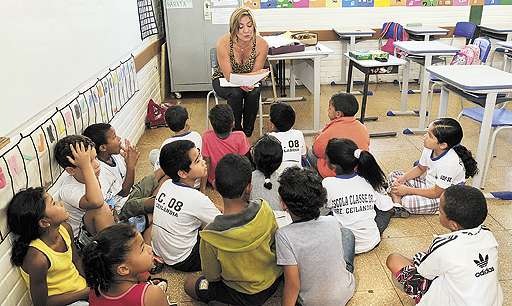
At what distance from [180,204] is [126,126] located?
187 cm

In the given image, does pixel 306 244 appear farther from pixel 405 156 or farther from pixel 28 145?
pixel 405 156

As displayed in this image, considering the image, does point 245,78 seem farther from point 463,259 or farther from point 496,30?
point 496,30

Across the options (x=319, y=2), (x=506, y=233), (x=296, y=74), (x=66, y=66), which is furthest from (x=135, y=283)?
(x=319, y=2)

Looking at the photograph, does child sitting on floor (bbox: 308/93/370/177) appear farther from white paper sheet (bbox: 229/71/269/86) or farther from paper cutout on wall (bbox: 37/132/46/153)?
paper cutout on wall (bbox: 37/132/46/153)

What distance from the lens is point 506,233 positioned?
8.23 ft

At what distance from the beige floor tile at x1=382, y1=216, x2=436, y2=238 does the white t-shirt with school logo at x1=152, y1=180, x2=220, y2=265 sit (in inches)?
45.0

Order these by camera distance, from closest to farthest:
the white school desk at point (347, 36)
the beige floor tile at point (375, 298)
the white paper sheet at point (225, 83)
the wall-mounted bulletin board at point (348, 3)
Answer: the beige floor tile at point (375, 298) < the white paper sheet at point (225, 83) < the white school desk at point (347, 36) < the wall-mounted bulletin board at point (348, 3)

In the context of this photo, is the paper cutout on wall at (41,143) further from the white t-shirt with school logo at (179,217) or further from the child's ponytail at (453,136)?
the child's ponytail at (453,136)

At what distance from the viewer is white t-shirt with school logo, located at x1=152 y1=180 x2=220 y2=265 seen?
2002mm

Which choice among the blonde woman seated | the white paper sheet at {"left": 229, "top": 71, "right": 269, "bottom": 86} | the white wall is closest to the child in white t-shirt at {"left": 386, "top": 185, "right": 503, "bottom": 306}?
the white wall

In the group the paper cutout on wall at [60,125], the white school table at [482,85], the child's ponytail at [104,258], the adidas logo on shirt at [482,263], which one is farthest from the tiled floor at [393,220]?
the paper cutout on wall at [60,125]

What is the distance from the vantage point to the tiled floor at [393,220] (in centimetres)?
210

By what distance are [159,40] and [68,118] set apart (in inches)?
136

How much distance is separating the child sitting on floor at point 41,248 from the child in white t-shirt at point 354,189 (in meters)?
1.28
